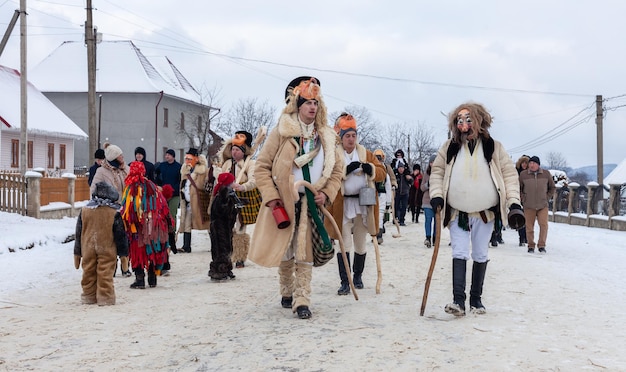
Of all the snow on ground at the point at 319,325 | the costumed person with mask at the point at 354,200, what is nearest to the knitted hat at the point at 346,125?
the costumed person with mask at the point at 354,200

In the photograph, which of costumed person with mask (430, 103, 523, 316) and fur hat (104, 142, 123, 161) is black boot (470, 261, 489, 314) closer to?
costumed person with mask (430, 103, 523, 316)

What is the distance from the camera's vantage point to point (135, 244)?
8633mm

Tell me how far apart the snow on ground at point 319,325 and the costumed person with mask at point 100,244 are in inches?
9.7

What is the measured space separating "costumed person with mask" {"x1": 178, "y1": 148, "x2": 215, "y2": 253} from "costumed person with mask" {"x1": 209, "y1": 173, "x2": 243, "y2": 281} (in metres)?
2.06

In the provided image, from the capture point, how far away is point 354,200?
8.25 m

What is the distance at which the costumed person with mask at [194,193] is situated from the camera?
12.4 m

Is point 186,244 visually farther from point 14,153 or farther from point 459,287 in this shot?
point 14,153

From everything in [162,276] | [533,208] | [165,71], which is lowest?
[162,276]

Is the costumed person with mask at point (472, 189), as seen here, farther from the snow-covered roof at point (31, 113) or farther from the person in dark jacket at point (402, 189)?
the snow-covered roof at point (31, 113)

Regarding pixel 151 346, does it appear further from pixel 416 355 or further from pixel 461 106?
pixel 461 106

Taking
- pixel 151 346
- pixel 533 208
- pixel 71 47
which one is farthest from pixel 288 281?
pixel 71 47

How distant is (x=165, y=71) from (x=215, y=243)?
5128 cm

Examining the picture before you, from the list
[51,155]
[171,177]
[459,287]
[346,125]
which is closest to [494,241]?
[171,177]

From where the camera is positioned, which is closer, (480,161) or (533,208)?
(480,161)
